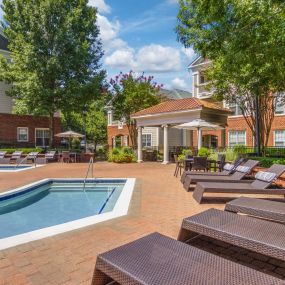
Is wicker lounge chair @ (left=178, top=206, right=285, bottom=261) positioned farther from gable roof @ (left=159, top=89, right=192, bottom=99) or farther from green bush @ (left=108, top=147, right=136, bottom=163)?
gable roof @ (left=159, top=89, right=192, bottom=99)

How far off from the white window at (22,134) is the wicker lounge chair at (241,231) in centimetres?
2765

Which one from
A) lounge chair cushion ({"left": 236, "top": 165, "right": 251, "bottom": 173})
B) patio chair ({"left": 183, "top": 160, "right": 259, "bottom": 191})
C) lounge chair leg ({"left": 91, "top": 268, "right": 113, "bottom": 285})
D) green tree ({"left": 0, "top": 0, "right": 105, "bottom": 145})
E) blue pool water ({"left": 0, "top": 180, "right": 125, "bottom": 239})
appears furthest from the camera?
green tree ({"left": 0, "top": 0, "right": 105, "bottom": 145})

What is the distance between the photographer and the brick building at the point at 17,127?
2769 cm

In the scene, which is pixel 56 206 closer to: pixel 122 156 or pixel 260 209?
pixel 260 209

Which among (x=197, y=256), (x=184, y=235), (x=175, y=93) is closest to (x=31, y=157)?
(x=184, y=235)

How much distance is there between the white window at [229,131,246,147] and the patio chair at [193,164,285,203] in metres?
18.9

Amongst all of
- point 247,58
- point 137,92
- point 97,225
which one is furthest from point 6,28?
point 97,225

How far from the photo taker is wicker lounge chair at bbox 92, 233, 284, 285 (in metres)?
2.49

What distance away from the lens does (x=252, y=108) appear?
16.4 metres

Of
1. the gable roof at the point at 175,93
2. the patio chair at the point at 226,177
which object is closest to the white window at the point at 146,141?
the gable roof at the point at 175,93

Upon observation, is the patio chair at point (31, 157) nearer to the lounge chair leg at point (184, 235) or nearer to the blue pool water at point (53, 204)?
the blue pool water at point (53, 204)

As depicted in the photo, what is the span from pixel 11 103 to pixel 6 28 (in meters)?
7.31

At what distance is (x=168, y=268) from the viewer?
2.67m

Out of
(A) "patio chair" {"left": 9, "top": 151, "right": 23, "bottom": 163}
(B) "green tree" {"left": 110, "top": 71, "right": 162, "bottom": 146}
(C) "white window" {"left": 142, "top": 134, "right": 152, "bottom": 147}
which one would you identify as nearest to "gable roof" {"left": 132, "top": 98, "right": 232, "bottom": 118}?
(B) "green tree" {"left": 110, "top": 71, "right": 162, "bottom": 146}
